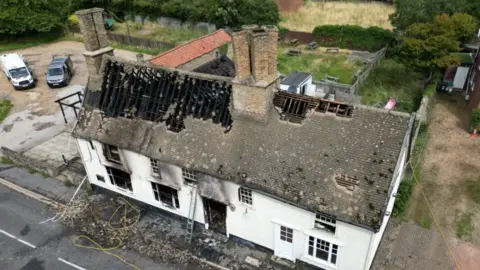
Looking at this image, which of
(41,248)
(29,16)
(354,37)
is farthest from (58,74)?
(354,37)

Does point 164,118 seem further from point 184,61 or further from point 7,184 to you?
point 7,184

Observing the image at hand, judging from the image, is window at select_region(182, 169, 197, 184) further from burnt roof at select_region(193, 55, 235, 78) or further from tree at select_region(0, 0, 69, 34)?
tree at select_region(0, 0, 69, 34)

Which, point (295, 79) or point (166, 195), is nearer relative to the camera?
point (166, 195)

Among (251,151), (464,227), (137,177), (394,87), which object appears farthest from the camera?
(394,87)

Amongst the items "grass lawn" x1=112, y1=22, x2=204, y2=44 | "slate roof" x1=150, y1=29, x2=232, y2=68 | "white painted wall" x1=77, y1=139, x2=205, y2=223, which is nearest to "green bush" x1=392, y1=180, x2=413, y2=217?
"white painted wall" x1=77, y1=139, x2=205, y2=223

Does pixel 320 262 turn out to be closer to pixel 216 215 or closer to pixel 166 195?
pixel 216 215

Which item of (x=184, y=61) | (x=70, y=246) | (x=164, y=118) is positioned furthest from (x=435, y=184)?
(x=70, y=246)

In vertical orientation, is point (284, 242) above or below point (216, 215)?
above
